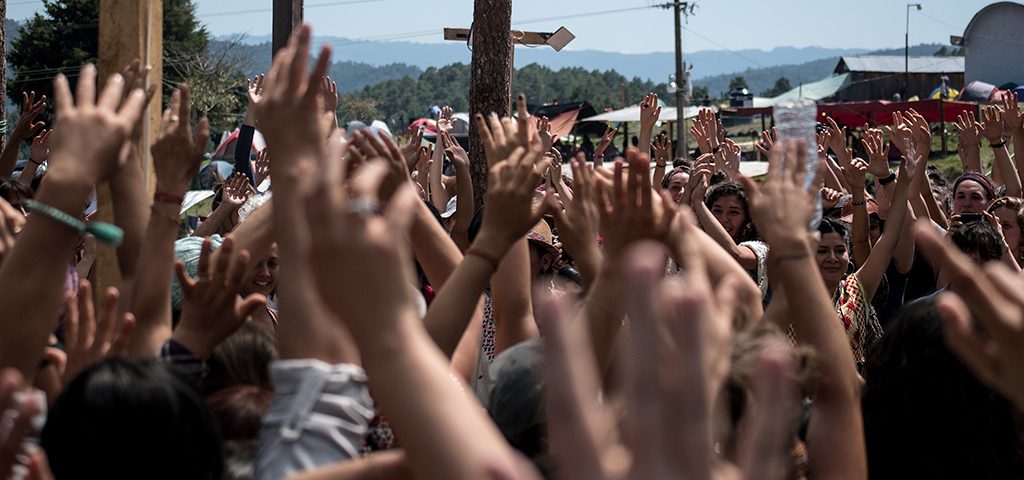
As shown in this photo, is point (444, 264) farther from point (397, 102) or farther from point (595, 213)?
point (397, 102)

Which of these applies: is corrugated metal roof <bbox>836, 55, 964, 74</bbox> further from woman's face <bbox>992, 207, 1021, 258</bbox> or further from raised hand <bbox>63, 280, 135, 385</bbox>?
raised hand <bbox>63, 280, 135, 385</bbox>

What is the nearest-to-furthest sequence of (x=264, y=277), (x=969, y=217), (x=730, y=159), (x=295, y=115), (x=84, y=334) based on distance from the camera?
A: (x=295, y=115) → (x=84, y=334) → (x=264, y=277) → (x=969, y=217) → (x=730, y=159)

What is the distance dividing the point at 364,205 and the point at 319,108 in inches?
32.4

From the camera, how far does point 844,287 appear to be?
5707mm

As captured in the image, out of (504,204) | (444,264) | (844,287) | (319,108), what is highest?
(319,108)

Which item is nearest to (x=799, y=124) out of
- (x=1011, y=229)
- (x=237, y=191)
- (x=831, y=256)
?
(x=831, y=256)

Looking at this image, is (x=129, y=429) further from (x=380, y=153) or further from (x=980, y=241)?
(x=980, y=241)

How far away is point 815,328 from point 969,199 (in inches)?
222

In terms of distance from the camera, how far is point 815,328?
2.70 m

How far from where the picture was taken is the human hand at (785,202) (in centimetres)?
271

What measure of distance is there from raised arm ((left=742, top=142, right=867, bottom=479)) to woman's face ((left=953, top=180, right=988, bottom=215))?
18.1 feet

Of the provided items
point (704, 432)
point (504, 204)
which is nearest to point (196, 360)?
point (504, 204)

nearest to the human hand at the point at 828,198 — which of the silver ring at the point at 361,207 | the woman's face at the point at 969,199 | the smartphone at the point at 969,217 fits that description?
the smartphone at the point at 969,217

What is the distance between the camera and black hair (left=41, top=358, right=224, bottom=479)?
79.0 inches
